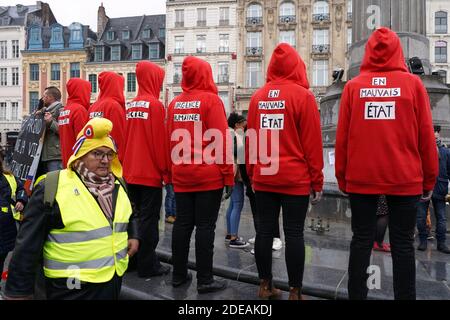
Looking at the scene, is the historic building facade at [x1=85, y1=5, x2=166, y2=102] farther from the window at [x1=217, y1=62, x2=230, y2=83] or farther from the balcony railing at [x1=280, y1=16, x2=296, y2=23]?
the balcony railing at [x1=280, y1=16, x2=296, y2=23]

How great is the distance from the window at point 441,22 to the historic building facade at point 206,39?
17.8 m

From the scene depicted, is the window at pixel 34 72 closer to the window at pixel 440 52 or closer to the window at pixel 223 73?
the window at pixel 223 73

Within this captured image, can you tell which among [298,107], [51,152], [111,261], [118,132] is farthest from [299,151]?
[51,152]

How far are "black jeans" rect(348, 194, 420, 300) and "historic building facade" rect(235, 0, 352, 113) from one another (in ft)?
115

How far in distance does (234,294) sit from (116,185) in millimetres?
1691

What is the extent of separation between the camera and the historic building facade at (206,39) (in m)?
38.9

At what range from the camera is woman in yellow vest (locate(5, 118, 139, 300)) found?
87.1 inches

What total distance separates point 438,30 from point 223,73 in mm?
19431

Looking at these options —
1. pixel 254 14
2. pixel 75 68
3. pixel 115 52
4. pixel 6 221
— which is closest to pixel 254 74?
pixel 254 14

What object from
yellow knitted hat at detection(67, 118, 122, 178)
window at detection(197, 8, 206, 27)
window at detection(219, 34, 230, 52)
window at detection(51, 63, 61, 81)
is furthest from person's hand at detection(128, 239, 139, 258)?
window at detection(51, 63, 61, 81)

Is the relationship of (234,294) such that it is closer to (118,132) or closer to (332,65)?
(118,132)

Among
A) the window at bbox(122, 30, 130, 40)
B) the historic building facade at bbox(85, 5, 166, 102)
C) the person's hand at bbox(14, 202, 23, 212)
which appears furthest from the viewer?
the window at bbox(122, 30, 130, 40)

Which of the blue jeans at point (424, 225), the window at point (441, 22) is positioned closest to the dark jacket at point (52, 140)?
the blue jeans at point (424, 225)

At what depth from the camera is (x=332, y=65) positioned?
37344 millimetres
